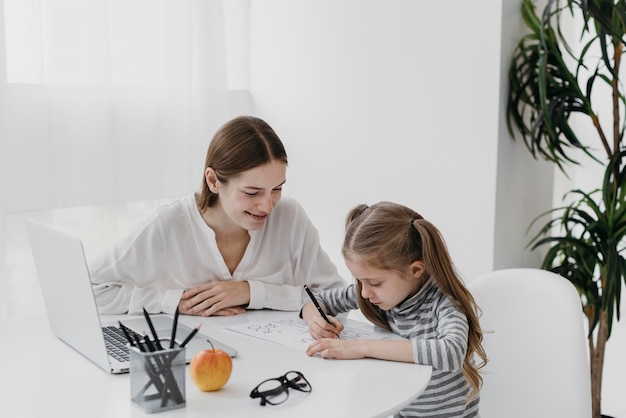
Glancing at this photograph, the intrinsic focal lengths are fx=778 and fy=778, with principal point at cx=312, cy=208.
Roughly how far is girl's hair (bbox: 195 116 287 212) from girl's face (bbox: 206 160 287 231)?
0.05 feet

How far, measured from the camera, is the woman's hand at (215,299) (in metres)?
1.88

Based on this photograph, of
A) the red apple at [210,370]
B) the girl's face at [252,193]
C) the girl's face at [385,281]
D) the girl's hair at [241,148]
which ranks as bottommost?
the red apple at [210,370]

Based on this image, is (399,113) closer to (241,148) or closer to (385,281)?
(241,148)

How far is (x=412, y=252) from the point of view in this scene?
1.61 meters

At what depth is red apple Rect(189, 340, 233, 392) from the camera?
132 cm

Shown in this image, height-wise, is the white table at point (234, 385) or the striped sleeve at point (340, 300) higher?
the striped sleeve at point (340, 300)

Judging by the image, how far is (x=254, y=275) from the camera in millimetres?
2041

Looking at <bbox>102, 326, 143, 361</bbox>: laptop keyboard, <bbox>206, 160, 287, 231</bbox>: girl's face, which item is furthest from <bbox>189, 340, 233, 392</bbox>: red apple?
<bbox>206, 160, 287, 231</bbox>: girl's face

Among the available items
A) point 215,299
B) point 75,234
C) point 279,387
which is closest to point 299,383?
point 279,387

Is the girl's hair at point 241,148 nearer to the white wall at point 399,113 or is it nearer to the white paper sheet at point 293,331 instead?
the white paper sheet at point 293,331

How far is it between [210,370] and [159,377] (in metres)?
0.10

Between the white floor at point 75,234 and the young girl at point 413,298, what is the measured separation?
4.98 feet

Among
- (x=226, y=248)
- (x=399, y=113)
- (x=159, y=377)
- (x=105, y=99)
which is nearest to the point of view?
(x=159, y=377)

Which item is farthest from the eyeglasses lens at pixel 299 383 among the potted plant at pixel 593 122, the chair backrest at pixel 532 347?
the potted plant at pixel 593 122
